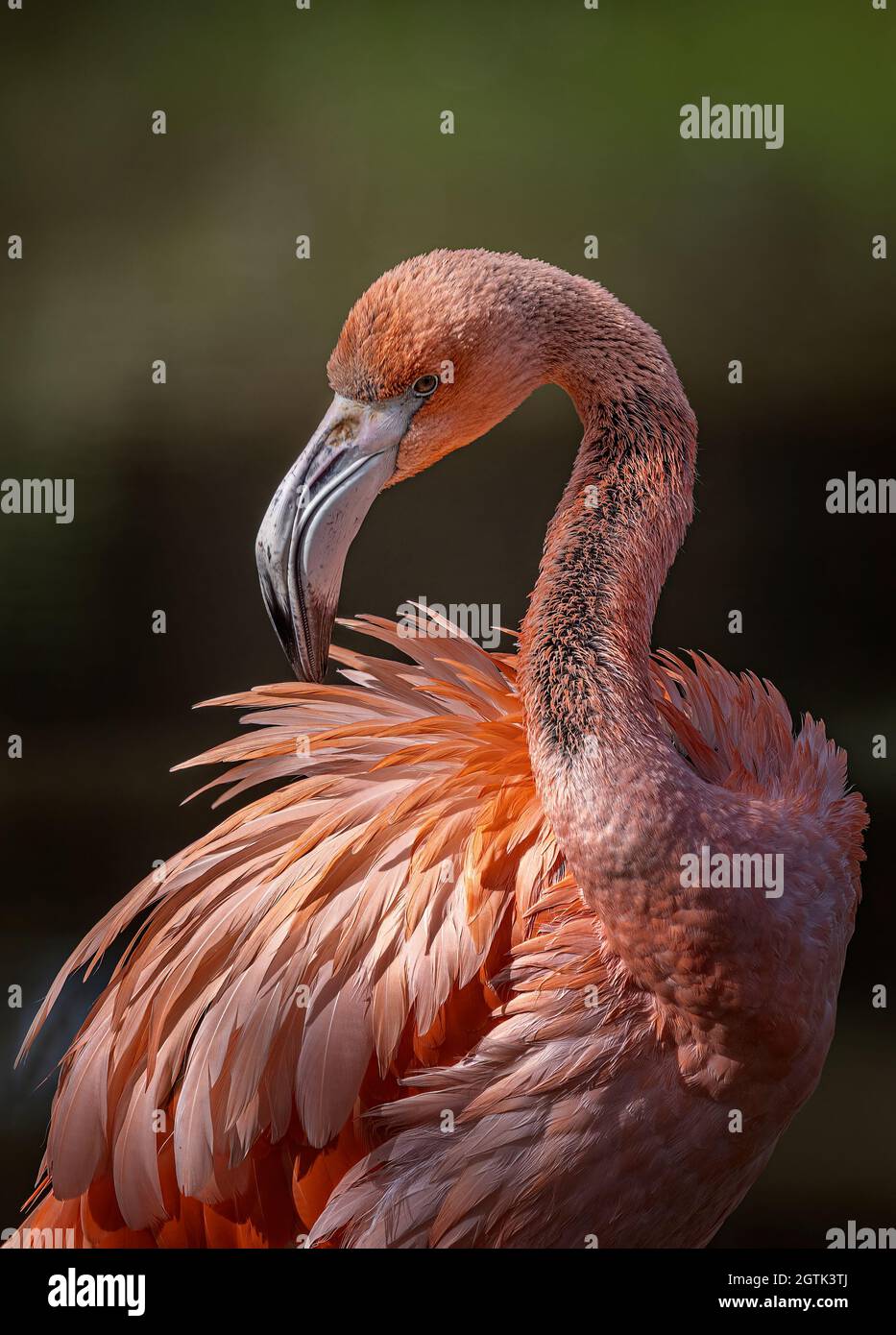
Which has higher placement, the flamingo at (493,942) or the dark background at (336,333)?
the dark background at (336,333)

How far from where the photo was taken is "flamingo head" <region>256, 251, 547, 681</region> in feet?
4.56

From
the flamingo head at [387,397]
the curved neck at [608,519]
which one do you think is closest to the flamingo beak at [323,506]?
the flamingo head at [387,397]

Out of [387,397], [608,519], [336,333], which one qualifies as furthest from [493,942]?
[336,333]

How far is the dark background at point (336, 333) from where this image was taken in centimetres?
192

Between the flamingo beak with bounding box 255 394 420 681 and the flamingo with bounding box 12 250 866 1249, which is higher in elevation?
the flamingo beak with bounding box 255 394 420 681

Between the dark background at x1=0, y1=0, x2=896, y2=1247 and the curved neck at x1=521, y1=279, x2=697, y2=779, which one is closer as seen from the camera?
the curved neck at x1=521, y1=279, x2=697, y2=779

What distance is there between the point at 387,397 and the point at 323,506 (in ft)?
0.49

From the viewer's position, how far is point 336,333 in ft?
6.72

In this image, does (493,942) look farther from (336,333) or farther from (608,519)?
(336,333)

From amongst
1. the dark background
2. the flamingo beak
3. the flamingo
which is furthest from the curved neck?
the dark background

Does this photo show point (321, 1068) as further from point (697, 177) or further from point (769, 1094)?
point (697, 177)

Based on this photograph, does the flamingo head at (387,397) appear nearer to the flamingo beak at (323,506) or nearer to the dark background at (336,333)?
the flamingo beak at (323,506)

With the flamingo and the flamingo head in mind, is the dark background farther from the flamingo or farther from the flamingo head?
the flamingo head
